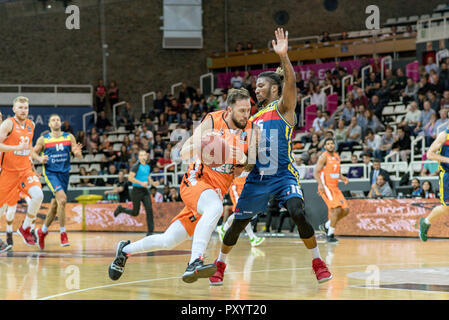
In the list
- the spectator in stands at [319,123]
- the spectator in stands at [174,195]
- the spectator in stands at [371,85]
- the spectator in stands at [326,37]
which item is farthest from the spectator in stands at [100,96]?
the spectator in stands at [371,85]

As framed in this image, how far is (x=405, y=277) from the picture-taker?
753cm

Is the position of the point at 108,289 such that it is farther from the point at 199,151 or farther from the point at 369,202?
the point at 369,202

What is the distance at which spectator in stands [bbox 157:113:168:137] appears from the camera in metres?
25.7

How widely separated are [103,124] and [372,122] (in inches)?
482

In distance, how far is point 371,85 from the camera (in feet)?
74.2

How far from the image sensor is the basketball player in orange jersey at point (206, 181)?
6.33m

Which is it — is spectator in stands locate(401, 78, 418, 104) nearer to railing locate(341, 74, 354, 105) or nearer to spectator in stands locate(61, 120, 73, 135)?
railing locate(341, 74, 354, 105)

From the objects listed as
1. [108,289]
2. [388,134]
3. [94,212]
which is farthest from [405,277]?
[94,212]

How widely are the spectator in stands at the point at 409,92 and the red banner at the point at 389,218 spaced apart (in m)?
6.15

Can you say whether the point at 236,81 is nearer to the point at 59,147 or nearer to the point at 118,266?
the point at 59,147

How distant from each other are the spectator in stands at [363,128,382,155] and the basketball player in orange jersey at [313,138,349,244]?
15.4 feet

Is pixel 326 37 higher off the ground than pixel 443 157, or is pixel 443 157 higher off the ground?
pixel 326 37

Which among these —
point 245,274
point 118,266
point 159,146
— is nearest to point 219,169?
point 118,266
